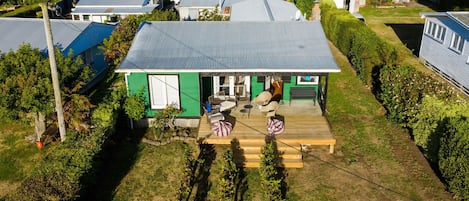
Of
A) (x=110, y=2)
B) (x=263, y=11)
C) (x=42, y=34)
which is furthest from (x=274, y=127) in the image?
(x=110, y=2)

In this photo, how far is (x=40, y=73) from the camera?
51.7 ft

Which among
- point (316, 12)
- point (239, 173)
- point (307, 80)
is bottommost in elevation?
point (239, 173)

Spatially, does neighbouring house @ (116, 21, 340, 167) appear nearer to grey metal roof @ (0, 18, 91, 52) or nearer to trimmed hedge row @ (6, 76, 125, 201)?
trimmed hedge row @ (6, 76, 125, 201)

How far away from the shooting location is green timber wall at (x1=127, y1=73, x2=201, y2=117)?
1738cm

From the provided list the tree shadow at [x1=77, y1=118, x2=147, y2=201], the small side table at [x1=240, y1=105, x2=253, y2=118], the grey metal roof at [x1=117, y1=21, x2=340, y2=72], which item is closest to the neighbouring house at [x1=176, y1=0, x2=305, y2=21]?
the grey metal roof at [x1=117, y1=21, x2=340, y2=72]

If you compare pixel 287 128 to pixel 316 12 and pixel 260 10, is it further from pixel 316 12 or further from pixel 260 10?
pixel 316 12

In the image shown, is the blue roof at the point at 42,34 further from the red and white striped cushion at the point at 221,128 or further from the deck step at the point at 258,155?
the deck step at the point at 258,155

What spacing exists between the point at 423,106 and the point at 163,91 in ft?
34.8

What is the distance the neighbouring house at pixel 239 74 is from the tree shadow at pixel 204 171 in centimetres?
71

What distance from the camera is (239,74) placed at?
1689 cm

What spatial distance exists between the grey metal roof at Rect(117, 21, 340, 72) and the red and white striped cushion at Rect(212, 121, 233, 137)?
2.19 m

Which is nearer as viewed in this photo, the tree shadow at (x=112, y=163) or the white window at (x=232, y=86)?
the tree shadow at (x=112, y=163)

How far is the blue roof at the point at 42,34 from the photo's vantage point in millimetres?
22266

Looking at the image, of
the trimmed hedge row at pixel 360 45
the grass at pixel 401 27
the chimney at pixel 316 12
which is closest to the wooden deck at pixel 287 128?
the trimmed hedge row at pixel 360 45
